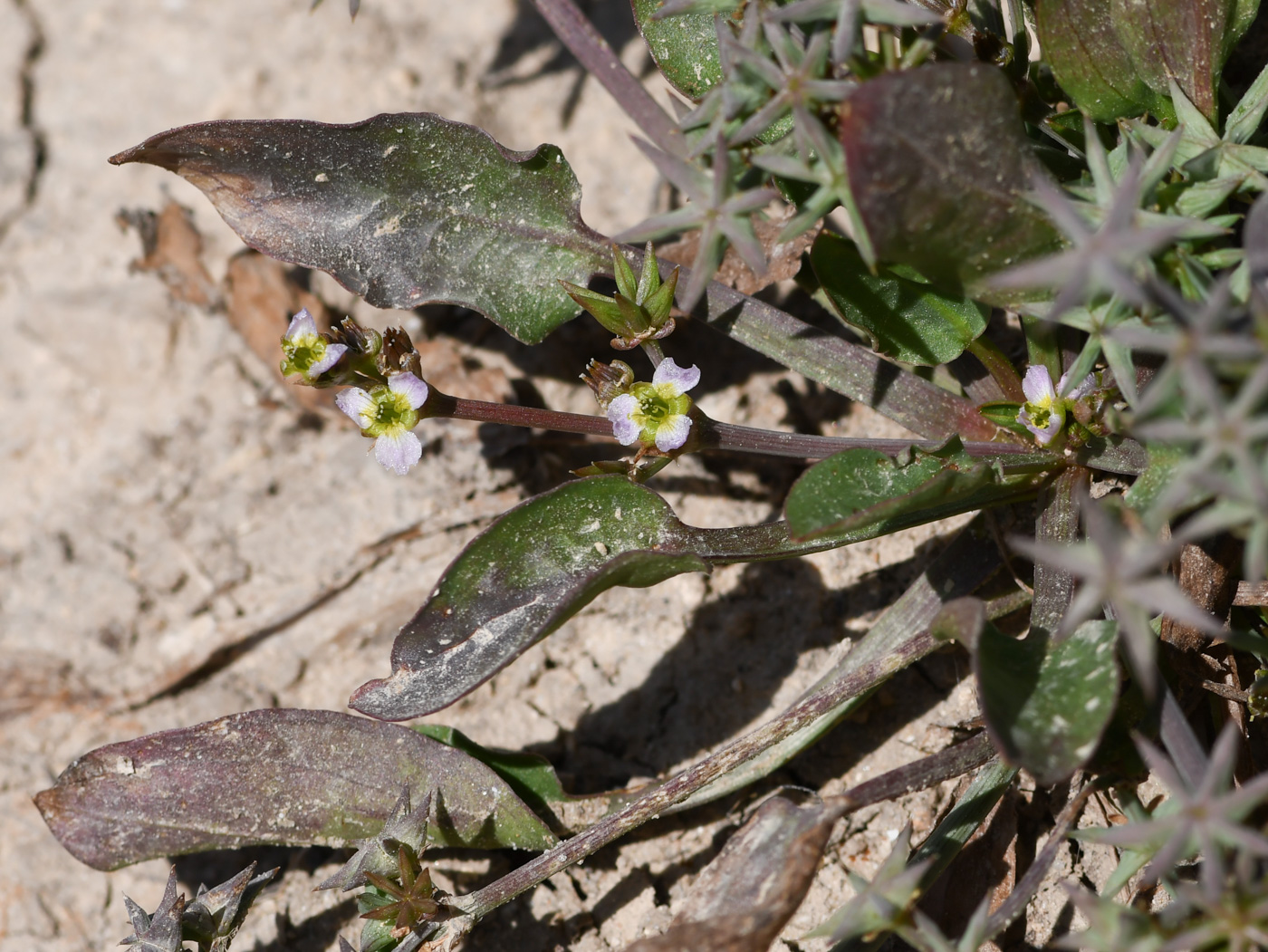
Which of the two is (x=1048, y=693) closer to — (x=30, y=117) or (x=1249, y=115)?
(x=1249, y=115)

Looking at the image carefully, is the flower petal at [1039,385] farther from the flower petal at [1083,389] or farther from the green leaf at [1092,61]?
the green leaf at [1092,61]

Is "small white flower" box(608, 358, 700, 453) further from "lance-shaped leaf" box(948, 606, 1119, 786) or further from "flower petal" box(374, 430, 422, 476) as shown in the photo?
"lance-shaped leaf" box(948, 606, 1119, 786)

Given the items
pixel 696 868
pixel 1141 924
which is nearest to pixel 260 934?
pixel 696 868

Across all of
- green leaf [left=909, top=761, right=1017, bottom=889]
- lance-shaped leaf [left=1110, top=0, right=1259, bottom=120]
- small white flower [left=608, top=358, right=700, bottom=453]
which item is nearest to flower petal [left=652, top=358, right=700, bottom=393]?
small white flower [left=608, top=358, right=700, bottom=453]

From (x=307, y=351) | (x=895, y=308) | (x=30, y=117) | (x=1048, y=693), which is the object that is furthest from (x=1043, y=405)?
(x=30, y=117)

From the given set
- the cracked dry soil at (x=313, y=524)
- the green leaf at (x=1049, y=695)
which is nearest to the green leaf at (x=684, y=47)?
the cracked dry soil at (x=313, y=524)

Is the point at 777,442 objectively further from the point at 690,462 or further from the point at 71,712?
the point at 71,712

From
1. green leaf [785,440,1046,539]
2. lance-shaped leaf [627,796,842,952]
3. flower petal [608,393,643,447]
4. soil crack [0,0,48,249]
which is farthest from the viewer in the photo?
soil crack [0,0,48,249]
